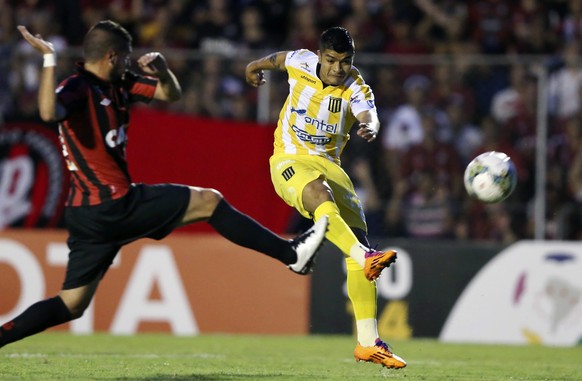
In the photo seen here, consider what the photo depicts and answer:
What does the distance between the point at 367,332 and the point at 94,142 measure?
237 centimetres

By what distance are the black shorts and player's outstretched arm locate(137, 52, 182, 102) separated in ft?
2.17

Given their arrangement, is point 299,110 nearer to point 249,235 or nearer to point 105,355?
point 249,235

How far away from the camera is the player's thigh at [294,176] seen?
26.5ft

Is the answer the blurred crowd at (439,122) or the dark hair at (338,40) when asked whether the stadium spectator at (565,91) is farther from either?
the dark hair at (338,40)

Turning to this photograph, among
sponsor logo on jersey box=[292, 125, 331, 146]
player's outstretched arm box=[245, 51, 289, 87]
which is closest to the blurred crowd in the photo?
player's outstretched arm box=[245, 51, 289, 87]

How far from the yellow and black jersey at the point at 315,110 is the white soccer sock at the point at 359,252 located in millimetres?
941

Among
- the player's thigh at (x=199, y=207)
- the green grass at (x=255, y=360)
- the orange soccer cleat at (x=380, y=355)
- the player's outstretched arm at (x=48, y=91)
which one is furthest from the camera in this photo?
the green grass at (x=255, y=360)

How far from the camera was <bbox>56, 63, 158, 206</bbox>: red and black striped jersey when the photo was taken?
23.0ft

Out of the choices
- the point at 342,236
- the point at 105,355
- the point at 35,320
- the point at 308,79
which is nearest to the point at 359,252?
the point at 342,236

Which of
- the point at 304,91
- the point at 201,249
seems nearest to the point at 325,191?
the point at 304,91

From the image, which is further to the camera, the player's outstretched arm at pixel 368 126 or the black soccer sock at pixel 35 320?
the player's outstretched arm at pixel 368 126

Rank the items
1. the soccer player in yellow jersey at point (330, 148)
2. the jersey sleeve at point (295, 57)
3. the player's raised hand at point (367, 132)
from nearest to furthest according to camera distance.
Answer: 1. the player's raised hand at point (367, 132)
2. the soccer player in yellow jersey at point (330, 148)
3. the jersey sleeve at point (295, 57)

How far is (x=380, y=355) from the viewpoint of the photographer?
7668 millimetres

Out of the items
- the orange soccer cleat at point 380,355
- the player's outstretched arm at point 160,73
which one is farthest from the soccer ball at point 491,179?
the player's outstretched arm at point 160,73
